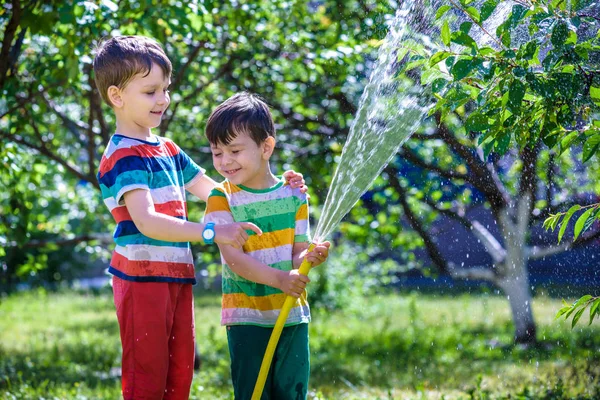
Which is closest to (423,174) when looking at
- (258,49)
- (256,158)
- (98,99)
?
(258,49)

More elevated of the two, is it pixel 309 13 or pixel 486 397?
pixel 309 13

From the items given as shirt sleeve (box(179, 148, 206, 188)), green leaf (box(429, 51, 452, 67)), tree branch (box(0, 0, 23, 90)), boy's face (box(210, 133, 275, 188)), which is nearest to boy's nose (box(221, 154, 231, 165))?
boy's face (box(210, 133, 275, 188))

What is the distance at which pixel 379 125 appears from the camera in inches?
120

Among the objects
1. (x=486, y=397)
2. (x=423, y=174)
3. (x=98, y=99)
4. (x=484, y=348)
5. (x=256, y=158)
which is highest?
(x=98, y=99)

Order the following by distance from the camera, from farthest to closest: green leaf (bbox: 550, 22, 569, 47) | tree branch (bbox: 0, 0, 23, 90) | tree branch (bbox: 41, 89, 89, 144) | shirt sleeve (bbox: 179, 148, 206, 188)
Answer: tree branch (bbox: 41, 89, 89, 144) < tree branch (bbox: 0, 0, 23, 90) < shirt sleeve (bbox: 179, 148, 206, 188) < green leaf (bbox: 550, 22, 569, 47)

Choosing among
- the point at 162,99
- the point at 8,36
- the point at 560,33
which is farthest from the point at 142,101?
the point at 8,36

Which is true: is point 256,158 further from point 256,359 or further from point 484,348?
point 484,348

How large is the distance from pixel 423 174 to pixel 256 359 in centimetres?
240

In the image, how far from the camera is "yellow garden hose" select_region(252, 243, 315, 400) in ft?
7.36

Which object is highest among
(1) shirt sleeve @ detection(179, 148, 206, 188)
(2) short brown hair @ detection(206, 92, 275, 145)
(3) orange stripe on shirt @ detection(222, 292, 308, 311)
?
(2) short brown hair @ detection(206, 92, 275, 145)

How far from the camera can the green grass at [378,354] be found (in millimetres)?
3900

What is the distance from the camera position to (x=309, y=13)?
496 cm

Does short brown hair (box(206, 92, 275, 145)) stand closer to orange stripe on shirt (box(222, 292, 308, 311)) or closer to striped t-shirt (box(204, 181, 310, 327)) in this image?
striped t-shirt (box(204, 181, 310, 327))

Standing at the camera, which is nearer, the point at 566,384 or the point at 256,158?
the point at 256,158
